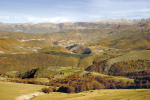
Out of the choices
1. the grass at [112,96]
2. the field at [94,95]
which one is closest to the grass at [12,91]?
the field at [94,95]

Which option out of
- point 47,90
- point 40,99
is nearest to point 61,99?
point 40,99

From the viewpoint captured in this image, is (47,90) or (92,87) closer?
(47,90)

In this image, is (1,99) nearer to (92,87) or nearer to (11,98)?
(11,98)

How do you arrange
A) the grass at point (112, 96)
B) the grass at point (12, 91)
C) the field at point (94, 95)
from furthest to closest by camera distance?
the grass at point (12, 91)
the field at point (94, 95)
the grass at point (112, 96)

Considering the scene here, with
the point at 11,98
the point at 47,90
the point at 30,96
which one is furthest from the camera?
the point at 47,90

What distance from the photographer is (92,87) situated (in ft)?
297

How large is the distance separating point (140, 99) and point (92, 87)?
1958 inches

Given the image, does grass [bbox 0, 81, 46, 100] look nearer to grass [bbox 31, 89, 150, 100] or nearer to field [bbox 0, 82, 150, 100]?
field [bbox 0, 82, 150, 100]

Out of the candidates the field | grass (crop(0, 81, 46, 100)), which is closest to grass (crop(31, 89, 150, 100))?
the field

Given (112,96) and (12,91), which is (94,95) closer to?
(112,96)

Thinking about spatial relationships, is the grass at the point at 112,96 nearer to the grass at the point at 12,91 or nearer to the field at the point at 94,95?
the field at the point at 94,95

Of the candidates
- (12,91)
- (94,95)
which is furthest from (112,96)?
(12,91)

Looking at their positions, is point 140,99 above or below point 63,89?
above

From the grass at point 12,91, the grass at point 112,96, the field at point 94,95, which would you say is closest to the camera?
the grass at point 112,96
